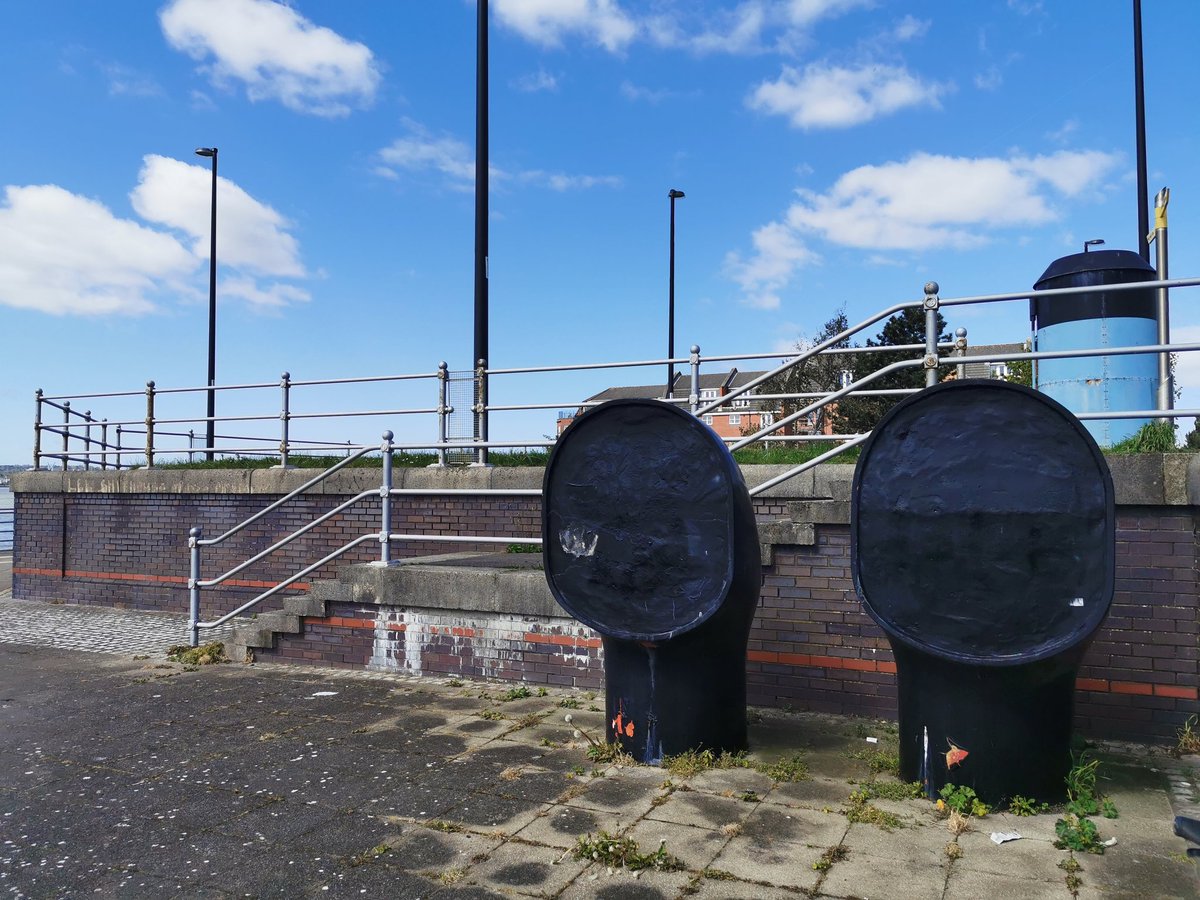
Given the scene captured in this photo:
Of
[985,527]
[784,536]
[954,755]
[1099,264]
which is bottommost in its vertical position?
[954,755]

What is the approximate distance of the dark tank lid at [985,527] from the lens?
12.8 feet

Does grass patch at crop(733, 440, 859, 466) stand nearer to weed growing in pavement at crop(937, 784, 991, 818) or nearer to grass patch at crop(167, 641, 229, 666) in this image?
weed growing in pavement at crop(937, 784, 991, 818)

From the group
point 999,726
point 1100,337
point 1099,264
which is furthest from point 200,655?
point 1099,264

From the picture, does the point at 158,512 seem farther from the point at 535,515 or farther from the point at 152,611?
the point at 535,515

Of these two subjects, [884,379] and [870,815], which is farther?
[884,379]

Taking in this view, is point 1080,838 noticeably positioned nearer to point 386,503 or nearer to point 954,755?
point 954,755

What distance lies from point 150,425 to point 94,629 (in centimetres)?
322

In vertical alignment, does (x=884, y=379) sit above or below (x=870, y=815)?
above

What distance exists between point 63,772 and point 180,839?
1543 millimetres

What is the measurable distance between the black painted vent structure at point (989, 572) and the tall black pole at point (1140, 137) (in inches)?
412

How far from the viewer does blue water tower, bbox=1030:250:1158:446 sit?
7215 mm

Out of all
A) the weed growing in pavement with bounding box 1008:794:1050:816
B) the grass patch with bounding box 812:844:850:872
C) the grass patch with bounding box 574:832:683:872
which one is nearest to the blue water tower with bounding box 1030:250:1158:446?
the weed growing in pavement with bounding box 1008:794:1050:816

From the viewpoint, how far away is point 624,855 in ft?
11.7

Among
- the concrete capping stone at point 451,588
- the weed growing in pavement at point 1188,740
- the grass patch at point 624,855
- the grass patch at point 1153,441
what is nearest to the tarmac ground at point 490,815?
the grass patch at point 624,855
